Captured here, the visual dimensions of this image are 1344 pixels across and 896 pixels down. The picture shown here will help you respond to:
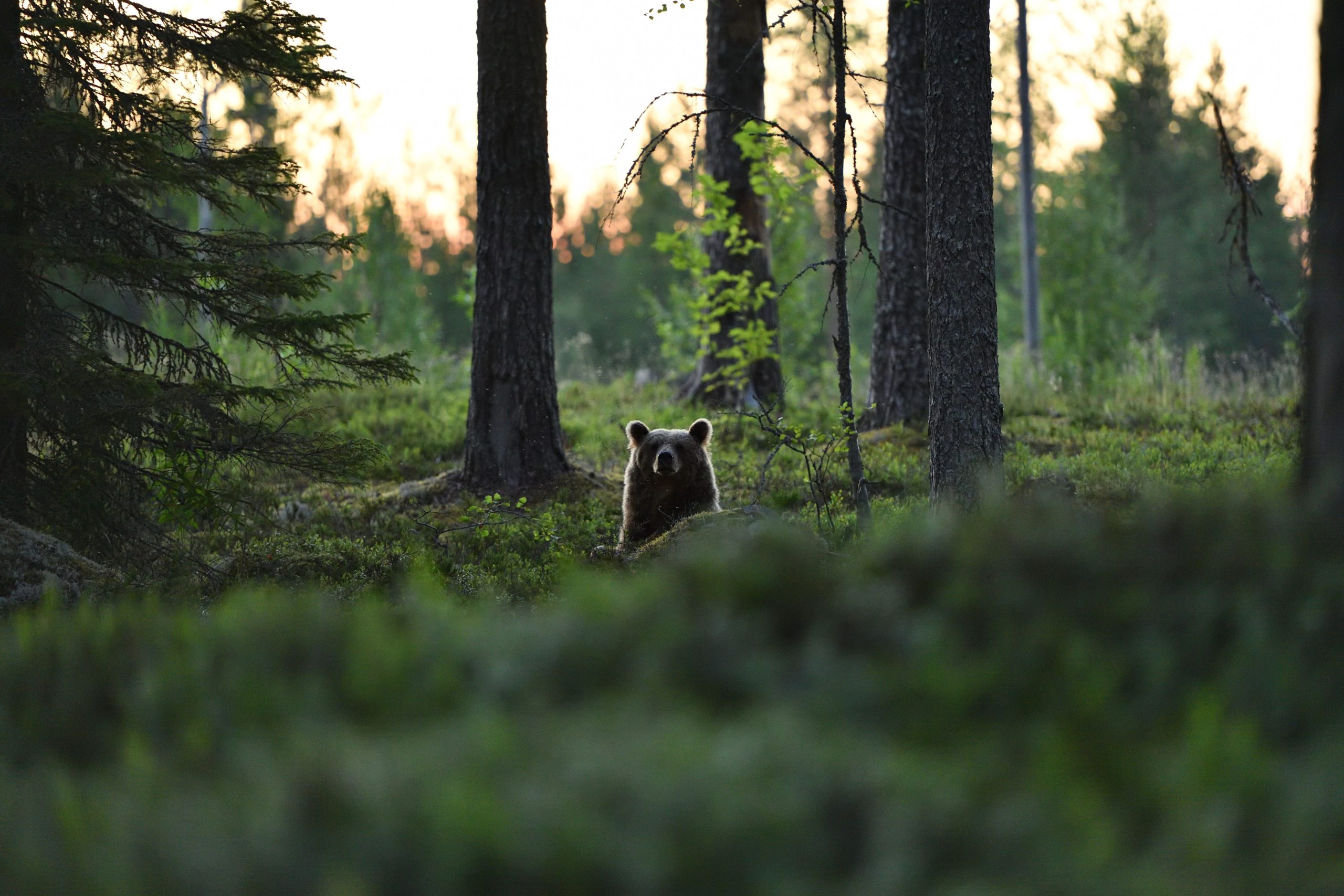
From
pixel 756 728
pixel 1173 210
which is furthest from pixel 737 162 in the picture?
pixel 1173 210

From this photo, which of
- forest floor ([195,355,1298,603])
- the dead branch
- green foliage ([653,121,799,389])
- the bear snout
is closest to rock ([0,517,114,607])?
forest floor ([195,355,1298,603])

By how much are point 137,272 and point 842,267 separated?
4.76m

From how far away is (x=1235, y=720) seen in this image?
101 inches

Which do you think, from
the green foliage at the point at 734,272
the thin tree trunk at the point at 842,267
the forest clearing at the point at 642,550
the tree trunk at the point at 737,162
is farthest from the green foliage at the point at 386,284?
the thin tree trunk at the point at 842,267

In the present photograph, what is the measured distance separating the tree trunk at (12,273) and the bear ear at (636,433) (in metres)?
4.54

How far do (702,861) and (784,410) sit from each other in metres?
11.0

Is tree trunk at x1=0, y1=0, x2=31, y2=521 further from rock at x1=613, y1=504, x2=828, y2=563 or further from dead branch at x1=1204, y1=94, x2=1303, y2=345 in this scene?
dead branch at x1=1204, y1=94, x2=1303, y2=345

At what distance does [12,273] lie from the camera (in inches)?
290

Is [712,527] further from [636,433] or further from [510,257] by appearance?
[510,257]

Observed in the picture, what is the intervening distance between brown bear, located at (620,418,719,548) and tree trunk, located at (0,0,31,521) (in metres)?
4.26

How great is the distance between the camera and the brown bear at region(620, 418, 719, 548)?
870cm

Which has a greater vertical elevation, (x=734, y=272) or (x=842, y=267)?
(x=734, y=272)

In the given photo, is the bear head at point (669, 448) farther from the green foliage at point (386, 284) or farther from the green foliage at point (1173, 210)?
the green foliage at point (1173, 210)

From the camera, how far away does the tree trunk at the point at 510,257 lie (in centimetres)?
1001
